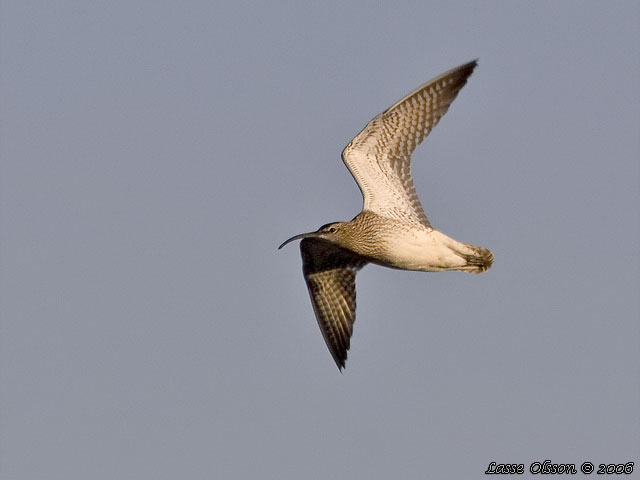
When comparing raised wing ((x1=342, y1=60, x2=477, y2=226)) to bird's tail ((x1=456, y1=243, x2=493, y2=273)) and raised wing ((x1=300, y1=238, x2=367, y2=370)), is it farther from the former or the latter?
raised wing ((x1=300, y1=238, x2=367, y2=370))

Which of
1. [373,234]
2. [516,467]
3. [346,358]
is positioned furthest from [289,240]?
[516,467]

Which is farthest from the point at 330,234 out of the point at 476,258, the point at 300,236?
the point at 476,258

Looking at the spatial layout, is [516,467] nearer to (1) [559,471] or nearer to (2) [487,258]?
(1) [559,471]

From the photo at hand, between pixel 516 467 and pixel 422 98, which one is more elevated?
pixel 422 98

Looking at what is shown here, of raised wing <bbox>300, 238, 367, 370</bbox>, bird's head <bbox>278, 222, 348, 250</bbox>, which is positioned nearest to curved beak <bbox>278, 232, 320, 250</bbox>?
bird's head <bbox>278, 222, 348, 250</bbox>

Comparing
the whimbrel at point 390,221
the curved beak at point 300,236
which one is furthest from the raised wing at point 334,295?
the curved beak at point 300,236

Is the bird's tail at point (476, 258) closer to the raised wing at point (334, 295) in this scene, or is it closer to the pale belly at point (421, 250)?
the pale belly at point (421, 250)

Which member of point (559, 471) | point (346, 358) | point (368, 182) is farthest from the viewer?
point (346, 358)
